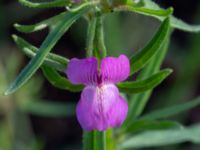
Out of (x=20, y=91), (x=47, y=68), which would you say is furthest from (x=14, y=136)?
(x=47, y=68)

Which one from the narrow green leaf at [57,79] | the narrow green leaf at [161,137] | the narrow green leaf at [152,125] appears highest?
the narrow green leaf at [57,79]

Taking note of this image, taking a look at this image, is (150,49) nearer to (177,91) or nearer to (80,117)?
(80,117)

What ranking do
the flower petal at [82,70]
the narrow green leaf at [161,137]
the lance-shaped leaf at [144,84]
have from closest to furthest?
the flower petal at [82,70]
the lance-shaped leaf at [144,84]
the narrow green leaf at [161,137]

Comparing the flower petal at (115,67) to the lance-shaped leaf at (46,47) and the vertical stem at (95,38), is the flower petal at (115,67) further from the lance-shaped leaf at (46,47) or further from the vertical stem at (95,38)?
the lance-shaped leaf at (46,47)

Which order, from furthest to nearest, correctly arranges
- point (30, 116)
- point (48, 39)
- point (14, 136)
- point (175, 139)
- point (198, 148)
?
1. point (30, 116)
2. point (198, 148)
3. point (14, 136)
4. point (175, 139)
5. point (48, 39)

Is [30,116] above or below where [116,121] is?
below

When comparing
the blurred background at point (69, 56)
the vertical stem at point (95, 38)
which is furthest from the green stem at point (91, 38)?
the blurred background at point (69, 56)

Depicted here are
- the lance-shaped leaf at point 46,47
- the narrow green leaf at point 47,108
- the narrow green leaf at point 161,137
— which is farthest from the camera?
the narrow green leaf at point 47,108

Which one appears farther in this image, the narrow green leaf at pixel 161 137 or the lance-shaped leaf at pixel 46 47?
the narrow green leaf at pixel 161 137

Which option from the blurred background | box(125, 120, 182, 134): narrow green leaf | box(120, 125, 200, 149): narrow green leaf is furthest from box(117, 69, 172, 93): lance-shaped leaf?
the blurred background
